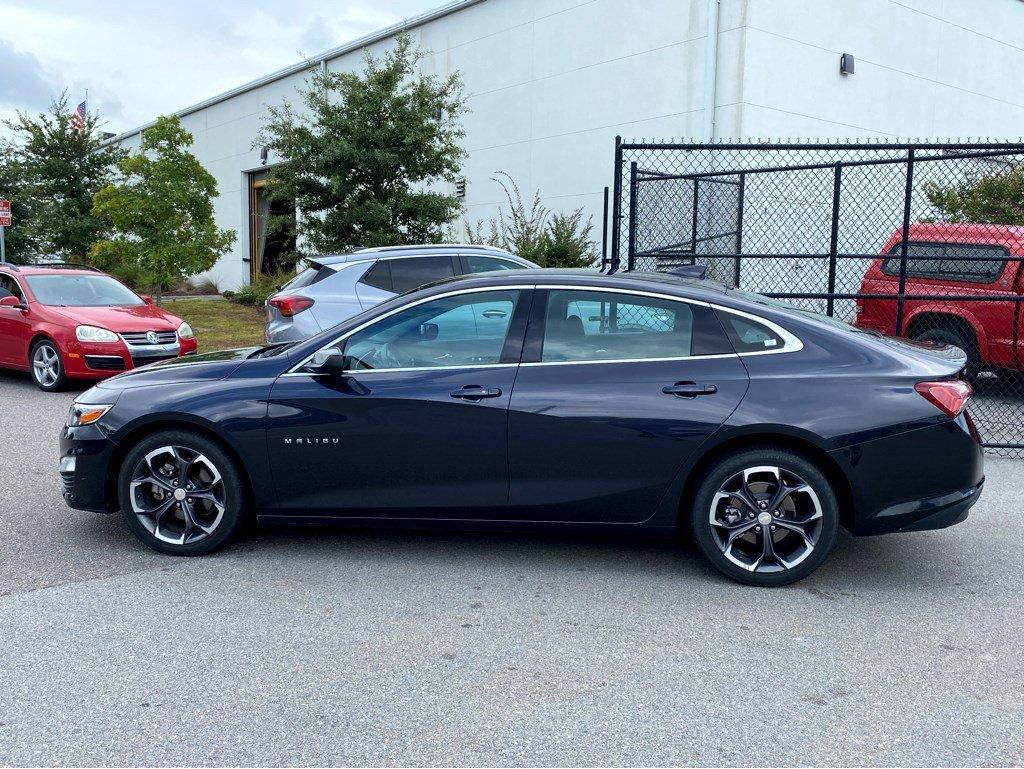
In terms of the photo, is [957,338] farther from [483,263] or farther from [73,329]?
[73,329]

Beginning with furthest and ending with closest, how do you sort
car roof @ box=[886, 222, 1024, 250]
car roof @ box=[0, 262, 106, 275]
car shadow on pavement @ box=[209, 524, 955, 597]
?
car roof @ box=[0, 262, 106, 275]
car roof @ box=[886, 222, 1024, 250]
car shadow on pavement @ box=[209, 524, 955, 597]

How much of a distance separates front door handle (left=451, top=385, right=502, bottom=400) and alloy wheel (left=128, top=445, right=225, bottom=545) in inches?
54.3

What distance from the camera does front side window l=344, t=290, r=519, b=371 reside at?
4945mm

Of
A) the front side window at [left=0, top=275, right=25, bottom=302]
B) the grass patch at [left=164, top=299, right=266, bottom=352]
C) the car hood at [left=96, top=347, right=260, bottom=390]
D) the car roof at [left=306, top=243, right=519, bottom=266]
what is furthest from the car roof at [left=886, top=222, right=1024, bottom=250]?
the front side window at [left=0, top=275, right=25, bottom=302]

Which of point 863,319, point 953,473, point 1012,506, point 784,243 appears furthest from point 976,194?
point 953,473

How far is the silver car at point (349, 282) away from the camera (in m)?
9.99

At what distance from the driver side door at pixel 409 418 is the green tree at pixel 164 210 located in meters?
14.0

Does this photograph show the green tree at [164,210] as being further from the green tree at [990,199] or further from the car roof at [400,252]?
the green tree at [990,199]

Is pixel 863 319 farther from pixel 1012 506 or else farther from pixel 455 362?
pixel 455 362

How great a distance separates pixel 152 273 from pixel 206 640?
1561cm

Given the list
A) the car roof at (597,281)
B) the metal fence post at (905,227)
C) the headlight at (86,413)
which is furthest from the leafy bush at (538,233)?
the headlight at (86,413)

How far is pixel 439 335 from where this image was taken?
5.00 meters

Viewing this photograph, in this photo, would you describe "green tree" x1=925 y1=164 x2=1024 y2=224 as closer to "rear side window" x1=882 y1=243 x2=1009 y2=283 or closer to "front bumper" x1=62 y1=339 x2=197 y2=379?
"rear side window" x1=882 y1=243 x2=1009 y2=283

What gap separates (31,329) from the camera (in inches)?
448
